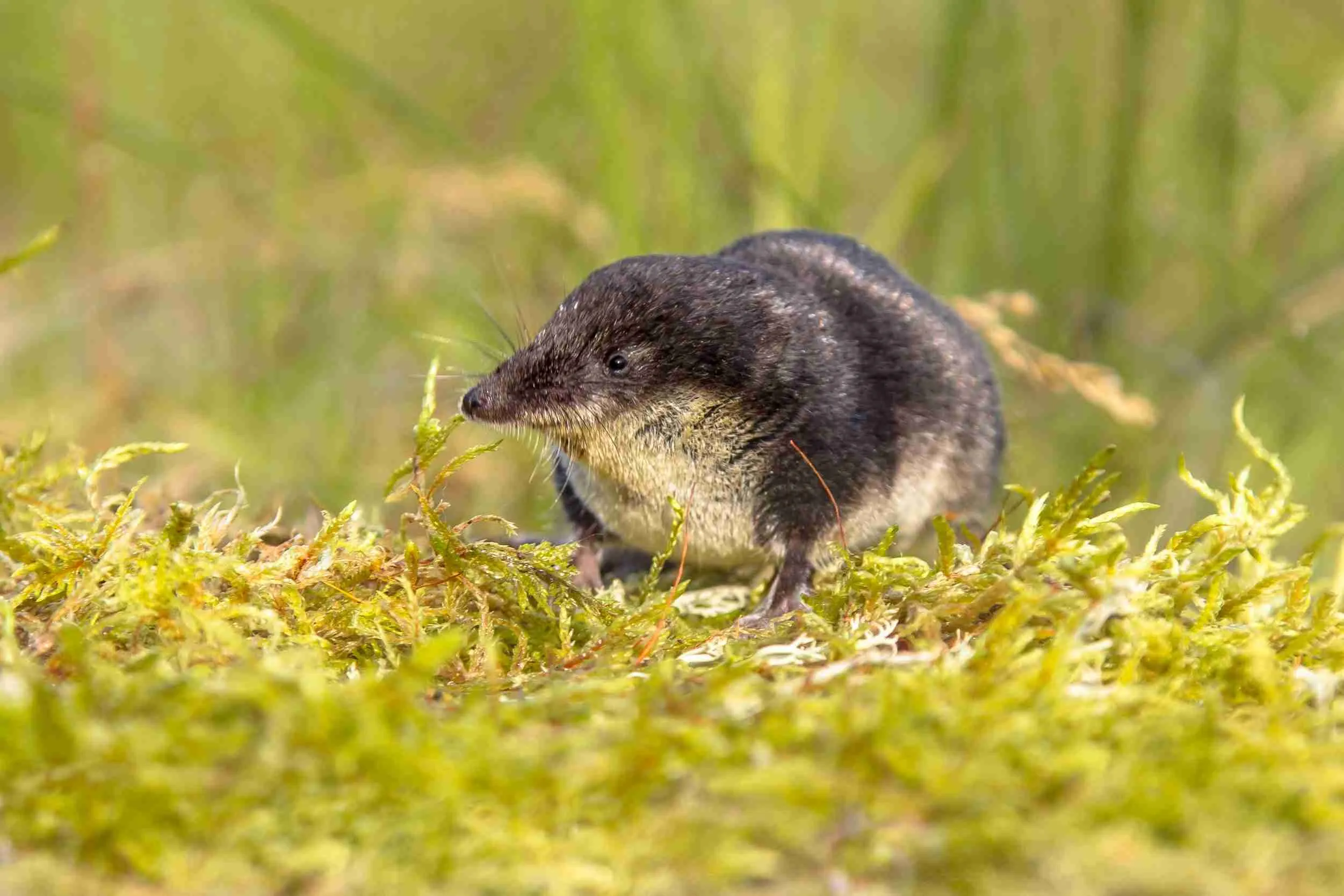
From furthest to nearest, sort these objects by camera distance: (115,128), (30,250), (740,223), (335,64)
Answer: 1. (115,128)
2. (740,223)
3. (335,64)
4. (30,250)

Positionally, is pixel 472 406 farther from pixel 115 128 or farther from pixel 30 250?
pixel 115 128

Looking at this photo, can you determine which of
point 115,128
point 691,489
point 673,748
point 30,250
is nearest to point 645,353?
point 691,489

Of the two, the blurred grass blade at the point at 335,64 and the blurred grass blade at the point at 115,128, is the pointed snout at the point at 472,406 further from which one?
the blurred grass blade at the point at 115,128

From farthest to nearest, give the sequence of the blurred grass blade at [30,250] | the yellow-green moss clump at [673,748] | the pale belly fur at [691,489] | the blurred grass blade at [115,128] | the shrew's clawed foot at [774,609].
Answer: the blurred grass blade at [115,128]
the pale belly fur at [691,489]
the shrew's clawed foot at [774,609]
the blurred grass blade at [30,250]
the yellow-green moss clump at [673,748]

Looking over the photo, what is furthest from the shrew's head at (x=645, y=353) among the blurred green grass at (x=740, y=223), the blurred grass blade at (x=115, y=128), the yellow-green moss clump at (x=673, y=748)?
the blurred grass blade at (x=115, y=128)

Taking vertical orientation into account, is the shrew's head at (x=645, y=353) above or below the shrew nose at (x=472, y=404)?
above
